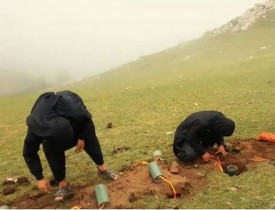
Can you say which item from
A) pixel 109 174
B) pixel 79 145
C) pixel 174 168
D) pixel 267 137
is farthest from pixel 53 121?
pixel 267 137

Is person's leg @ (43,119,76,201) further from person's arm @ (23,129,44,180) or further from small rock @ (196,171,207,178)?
small rock @ (196,171,207,178)

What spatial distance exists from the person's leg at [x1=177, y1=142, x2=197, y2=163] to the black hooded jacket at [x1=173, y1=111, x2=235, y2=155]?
2.8 inches

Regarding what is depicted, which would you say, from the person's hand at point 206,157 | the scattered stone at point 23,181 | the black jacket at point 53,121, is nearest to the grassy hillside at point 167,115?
the scattered stone at point 23,181

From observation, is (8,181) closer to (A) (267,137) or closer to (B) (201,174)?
(B) (201,174)

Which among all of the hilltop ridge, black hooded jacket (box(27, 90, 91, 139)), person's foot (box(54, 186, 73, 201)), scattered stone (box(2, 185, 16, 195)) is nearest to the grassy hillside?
scattered stone (box(2, 185, 16, 195))

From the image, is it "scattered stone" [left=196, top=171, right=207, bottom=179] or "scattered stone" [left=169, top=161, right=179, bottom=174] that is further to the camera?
"scattered stone" [left=169, top=161, right=179, bottom=174]

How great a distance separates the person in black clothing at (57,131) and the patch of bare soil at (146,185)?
0.31 m

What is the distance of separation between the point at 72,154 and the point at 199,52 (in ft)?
123

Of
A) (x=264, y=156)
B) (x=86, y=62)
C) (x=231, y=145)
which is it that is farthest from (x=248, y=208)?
(x=86, y=62)

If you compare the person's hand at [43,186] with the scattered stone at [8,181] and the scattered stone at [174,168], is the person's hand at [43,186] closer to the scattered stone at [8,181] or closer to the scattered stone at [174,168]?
the scattered stone at [8,181]

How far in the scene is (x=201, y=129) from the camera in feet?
31.9

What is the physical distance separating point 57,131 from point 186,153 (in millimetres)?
3325

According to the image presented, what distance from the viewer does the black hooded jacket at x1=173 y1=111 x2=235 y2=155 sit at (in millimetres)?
9672

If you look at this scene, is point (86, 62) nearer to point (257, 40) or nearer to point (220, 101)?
point (257, 40)
